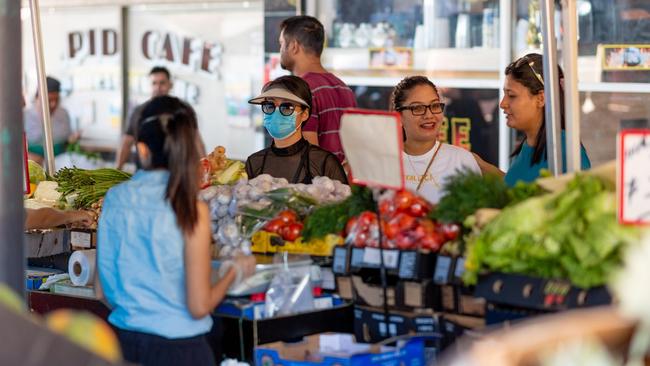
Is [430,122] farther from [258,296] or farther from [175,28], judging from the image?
[175,28]

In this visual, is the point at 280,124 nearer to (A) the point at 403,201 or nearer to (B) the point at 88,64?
(A) the point at 403,201

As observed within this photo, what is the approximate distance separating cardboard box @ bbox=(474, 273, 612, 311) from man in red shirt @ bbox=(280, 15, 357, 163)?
2926mm

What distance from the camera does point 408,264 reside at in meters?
4.05

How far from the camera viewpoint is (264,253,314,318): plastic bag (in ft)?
14.1

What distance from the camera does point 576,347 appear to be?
266 centimetres

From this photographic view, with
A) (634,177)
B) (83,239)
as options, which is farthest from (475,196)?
(83,239)

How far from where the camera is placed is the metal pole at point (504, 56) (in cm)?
877

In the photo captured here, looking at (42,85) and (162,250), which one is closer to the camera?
(162,250)

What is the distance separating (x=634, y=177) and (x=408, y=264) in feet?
2.79

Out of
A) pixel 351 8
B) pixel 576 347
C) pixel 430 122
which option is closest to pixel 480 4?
pixel 351 8

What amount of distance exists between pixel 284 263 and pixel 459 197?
0.74 metres

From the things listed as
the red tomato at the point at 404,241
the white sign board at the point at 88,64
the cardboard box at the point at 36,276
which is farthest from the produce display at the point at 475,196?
the white sign board at the point at 88,64

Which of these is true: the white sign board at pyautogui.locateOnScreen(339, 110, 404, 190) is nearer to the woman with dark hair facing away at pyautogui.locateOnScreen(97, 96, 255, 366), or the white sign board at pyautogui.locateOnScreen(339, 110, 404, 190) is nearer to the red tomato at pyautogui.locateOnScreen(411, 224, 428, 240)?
the red tomato at pyautogui.locateOnScreen(411, 224, 428, 240)

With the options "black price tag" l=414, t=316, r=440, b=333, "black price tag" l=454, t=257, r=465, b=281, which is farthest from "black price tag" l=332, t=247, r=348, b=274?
"black price tag" l=454, t=257, r=465, b=281
